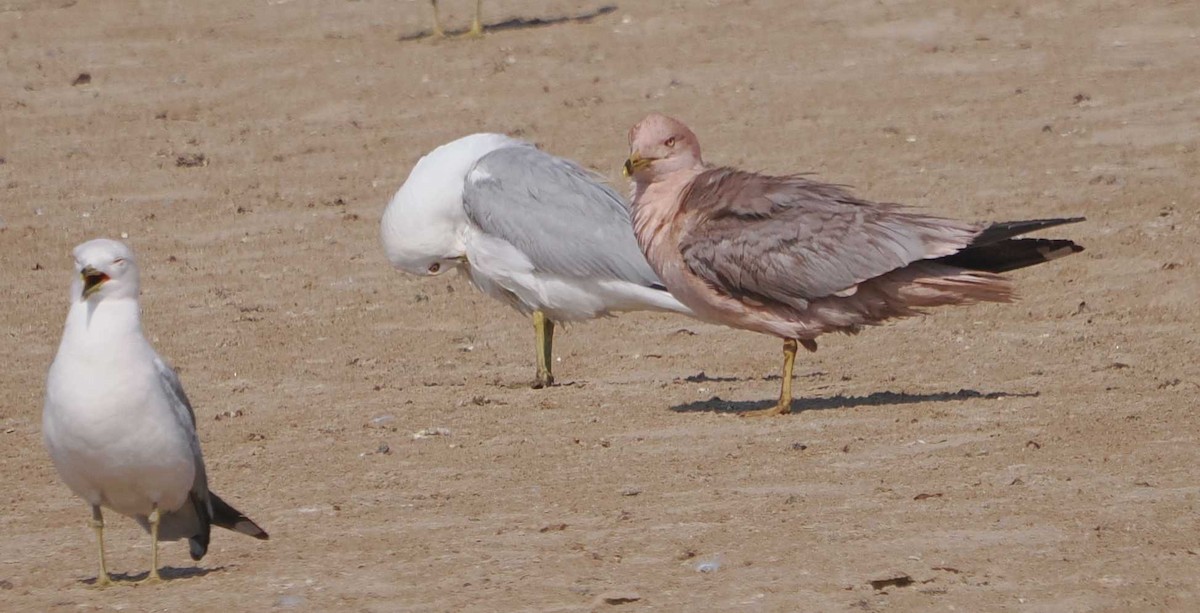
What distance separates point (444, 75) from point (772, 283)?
9486 millimetres

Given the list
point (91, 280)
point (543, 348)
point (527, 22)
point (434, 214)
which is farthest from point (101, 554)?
point (527, 22)

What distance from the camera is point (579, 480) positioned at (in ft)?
25.1

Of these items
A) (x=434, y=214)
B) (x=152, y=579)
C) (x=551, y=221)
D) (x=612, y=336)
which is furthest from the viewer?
(x=612, y=336)

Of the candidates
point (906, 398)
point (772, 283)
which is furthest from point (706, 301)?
point (906, 398)

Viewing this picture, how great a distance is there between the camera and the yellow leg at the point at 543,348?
9930 mm

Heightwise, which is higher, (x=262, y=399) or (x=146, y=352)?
(x=146, y=352)

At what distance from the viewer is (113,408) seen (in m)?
6.27

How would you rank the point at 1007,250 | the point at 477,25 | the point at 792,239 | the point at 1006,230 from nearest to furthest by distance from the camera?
the point at 1006,230, the point at 1007,250, the point at 792,239, the point at 477,25

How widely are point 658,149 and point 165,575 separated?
311 cm

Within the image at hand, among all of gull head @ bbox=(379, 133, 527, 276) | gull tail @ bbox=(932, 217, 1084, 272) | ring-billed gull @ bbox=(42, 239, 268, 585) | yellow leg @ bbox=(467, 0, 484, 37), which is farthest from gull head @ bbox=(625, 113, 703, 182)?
yellow leg @ bbox=(467, 0, 484, 37)

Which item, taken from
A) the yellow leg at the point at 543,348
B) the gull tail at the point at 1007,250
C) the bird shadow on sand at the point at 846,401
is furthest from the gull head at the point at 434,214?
the gull tail at the point at 1007,250

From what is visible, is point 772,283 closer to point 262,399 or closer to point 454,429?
point 454,429

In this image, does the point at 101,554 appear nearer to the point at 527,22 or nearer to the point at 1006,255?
the point at 1006,255

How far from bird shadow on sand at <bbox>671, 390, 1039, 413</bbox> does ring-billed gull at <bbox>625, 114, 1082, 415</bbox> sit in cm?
31
